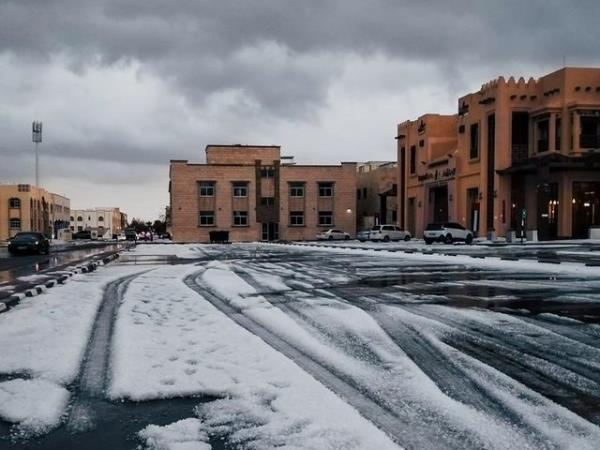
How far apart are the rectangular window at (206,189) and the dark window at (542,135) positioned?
3614cm

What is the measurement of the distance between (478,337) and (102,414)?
4566 mm

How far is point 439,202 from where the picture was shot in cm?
5206

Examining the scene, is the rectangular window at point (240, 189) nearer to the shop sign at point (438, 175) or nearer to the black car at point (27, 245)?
the shop sign at point (438, 175)

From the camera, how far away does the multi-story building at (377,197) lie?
66.8 m

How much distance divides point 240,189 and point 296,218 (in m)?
7.70

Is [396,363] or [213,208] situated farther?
[213,208]

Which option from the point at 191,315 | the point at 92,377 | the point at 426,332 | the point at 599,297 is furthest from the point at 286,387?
the point at 599,297

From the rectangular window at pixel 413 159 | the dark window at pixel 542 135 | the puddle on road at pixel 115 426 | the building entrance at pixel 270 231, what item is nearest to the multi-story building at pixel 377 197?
the rectangular window at pixel 413 159

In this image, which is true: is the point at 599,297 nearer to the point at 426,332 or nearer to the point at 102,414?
the point at 426,332

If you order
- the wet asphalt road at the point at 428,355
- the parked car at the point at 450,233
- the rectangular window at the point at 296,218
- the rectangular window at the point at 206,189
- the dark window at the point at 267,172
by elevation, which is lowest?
the wet asphalt road at the point at 428,355

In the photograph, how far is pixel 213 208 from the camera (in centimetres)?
6209

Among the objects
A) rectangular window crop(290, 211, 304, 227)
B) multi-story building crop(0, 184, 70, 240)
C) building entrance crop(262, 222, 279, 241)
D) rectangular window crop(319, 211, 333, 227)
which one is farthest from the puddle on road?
multi-story building crop(0, 184, 70, 240)

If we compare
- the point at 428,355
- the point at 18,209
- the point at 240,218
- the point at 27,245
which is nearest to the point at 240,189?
the point at 240,218

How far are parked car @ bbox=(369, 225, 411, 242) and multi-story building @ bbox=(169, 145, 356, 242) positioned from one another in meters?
12.3
